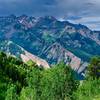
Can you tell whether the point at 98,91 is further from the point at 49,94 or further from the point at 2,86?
the point at 49,94

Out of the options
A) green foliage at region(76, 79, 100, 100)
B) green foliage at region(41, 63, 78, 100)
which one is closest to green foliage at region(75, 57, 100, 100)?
green foliage at region(76, 79, 100, 100)

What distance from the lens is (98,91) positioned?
610 feet

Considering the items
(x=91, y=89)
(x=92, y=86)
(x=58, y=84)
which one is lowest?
(x=91, y=89)

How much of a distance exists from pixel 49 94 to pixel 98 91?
72896mm

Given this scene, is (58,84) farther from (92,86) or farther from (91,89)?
(91,89)

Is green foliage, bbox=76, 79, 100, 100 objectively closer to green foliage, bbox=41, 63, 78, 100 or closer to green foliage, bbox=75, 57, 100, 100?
green foliage, bbox=75, 57, 100, 100

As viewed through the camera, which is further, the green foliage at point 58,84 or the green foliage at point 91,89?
the green foliage at point 91,89

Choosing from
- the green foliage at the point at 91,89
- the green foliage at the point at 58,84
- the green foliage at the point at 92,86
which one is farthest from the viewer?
the green foliage at the point at 91,89

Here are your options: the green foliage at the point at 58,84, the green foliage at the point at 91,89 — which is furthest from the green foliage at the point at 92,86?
the green foliage at the point at 58,84

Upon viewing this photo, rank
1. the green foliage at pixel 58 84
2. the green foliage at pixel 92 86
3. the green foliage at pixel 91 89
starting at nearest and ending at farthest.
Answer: the green foliage at pixel 58 84
the green foliage at pixel 92 86
the green foliage at pixel 91 89

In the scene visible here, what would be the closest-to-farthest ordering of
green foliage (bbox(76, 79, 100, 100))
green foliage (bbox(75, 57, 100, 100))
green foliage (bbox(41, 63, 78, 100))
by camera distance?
green foliage (bbox(41, 63, 78, 100)), green foliage (bbox(75, 57, 100, 100)), green foliage (bbox(76, 79, 100, 100))

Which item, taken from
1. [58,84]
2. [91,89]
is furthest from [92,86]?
[58,84]

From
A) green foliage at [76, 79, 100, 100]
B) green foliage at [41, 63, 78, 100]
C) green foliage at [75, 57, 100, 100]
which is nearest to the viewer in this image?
green foliage at [41, 63, 78, 100]

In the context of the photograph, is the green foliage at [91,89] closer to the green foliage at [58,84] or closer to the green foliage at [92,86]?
the green foliage at [92,86]
